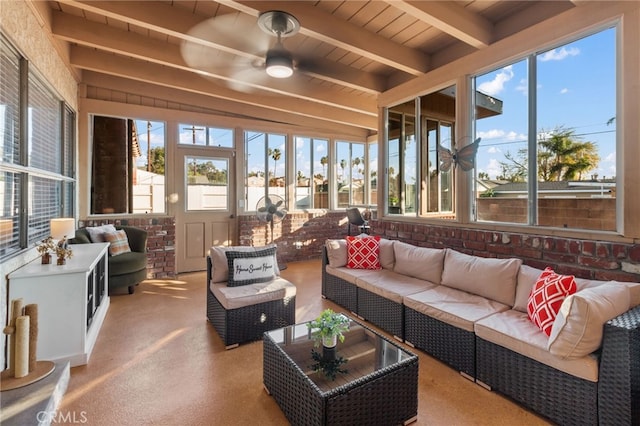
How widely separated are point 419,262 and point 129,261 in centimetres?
348

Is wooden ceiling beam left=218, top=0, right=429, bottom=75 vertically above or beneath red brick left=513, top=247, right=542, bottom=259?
above

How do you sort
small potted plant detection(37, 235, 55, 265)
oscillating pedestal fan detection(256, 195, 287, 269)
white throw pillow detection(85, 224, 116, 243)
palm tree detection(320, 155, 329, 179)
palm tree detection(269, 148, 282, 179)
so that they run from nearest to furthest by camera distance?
small potted plant detection(37, 235, 55, 265) → white throw pillow detection(85, 224, 116, 243) → oscillating pedestal fan detection(256, 195, 287, 269) → palm tree detection(269, 148, 282, 179) → palm tree detection(320, 155, 329, 179)

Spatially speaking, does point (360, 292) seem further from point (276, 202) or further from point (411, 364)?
point (276, 202)

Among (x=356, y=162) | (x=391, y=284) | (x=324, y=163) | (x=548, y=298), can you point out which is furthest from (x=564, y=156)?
(x=356, y=162)

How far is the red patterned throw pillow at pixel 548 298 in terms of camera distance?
1940mm

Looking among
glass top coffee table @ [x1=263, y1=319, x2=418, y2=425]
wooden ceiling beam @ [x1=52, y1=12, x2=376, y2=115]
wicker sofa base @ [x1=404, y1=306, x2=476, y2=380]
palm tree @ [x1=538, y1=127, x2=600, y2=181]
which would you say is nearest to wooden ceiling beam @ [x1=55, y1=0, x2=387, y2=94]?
wooden ceiling beam @ [x1=52, y1=12, x2=376, y2=115]

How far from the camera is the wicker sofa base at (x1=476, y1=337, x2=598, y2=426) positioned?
5.39 feet

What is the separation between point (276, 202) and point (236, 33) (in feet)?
9.18

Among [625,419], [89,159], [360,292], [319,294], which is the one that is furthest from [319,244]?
[625,419]

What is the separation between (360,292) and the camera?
3.23 m

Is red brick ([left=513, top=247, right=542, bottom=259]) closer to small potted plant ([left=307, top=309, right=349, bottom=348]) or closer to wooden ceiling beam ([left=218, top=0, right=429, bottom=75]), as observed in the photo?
small potted plant ([left=307, top=309, right=349, bottom=348])

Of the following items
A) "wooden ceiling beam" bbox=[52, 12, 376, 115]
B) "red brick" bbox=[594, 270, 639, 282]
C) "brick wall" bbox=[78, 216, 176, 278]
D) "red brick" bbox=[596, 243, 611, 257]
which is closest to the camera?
"red brick" bbox=[594, 270, 639, 282]

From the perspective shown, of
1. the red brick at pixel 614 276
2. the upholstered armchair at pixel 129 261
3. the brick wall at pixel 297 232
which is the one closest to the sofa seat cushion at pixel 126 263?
the upholstered armchair at pixel 129 261

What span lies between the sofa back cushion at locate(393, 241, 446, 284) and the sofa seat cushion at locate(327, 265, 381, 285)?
285 mm
